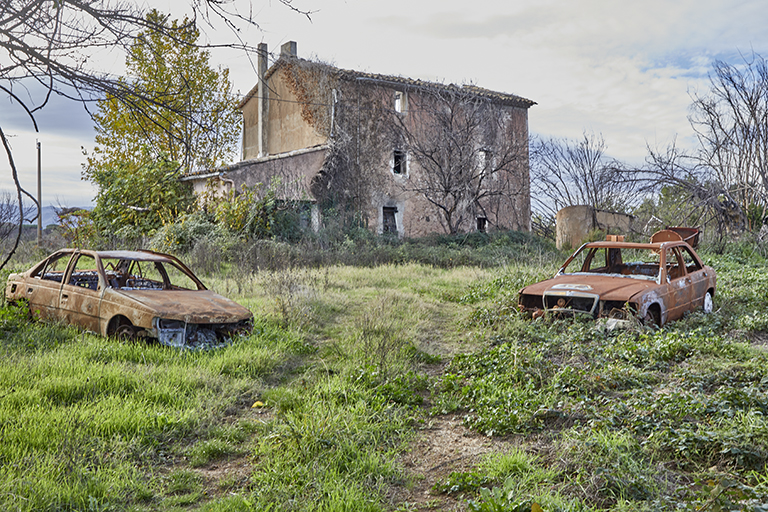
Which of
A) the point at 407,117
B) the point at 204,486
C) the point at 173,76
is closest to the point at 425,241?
the point at 407,117

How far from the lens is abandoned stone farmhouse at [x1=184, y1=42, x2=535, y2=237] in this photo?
2306 centimetres

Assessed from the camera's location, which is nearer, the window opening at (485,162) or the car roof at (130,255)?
the car roof at (130,255)

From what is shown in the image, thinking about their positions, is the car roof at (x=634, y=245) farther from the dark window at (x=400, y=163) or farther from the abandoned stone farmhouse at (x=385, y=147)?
the dark window at (x=400, y=163)

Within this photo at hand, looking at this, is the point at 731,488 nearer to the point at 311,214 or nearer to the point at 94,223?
the point at 311,214

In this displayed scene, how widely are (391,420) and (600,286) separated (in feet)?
14.8

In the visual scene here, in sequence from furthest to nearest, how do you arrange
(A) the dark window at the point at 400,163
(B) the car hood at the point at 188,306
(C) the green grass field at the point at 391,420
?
(A) the dark window at the point at 400,163 → (B) the car hood at the point at 188,306 → (C) the green grass field at the point at 391,420

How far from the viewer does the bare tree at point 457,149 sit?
2394 centimetres

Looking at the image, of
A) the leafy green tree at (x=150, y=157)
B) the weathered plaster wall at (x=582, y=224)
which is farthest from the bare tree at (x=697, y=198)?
the leafy green tree at (x=150, y=157)

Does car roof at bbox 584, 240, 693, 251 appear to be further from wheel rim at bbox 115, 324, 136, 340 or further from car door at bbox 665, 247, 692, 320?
wheel rim at bbox 115, 324, 136, 340

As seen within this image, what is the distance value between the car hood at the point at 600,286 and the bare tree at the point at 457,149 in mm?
15337

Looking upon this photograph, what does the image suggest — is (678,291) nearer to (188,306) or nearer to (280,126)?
(188,306)

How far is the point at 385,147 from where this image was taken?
2511cm

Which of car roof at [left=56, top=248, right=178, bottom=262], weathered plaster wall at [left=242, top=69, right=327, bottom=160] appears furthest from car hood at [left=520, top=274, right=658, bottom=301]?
weathered plaster wall at [left=242, top=69, right=327, bottom=160]

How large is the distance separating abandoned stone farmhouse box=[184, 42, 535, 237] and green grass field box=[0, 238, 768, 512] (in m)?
15.4
